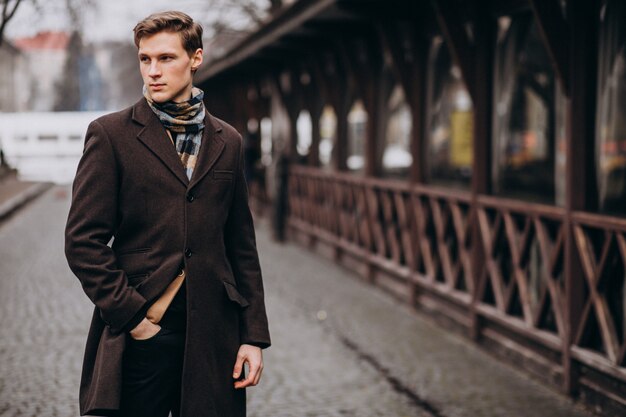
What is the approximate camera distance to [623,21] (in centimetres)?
641

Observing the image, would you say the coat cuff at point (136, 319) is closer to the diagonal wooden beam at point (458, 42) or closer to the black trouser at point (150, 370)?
the black trouser at point (150, 370)

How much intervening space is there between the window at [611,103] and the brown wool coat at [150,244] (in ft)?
13.3

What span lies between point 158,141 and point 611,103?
4.43 meters

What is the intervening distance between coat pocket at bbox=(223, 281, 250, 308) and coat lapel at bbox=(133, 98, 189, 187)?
353mm

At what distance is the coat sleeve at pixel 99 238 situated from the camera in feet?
9.46

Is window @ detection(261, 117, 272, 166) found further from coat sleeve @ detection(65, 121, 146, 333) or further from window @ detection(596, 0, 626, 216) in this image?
coat sleeve @ detection(65, 121, 146, 333)

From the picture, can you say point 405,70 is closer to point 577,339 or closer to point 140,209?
point 577,339

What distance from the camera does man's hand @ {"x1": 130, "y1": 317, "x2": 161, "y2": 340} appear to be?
2.96 meters

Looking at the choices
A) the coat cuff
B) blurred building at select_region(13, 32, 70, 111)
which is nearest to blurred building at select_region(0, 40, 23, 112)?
blurred building at select_region(13, 32, 70, 111)

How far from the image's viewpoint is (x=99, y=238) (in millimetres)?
2928

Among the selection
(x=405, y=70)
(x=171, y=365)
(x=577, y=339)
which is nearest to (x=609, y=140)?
(x=577, y=339)

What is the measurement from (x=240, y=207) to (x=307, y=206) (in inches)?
504

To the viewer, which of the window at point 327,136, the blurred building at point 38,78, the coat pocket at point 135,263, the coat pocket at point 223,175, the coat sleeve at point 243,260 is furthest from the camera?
the blurred building at point 38,78

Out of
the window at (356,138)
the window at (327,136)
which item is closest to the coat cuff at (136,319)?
the window at (356,138)
